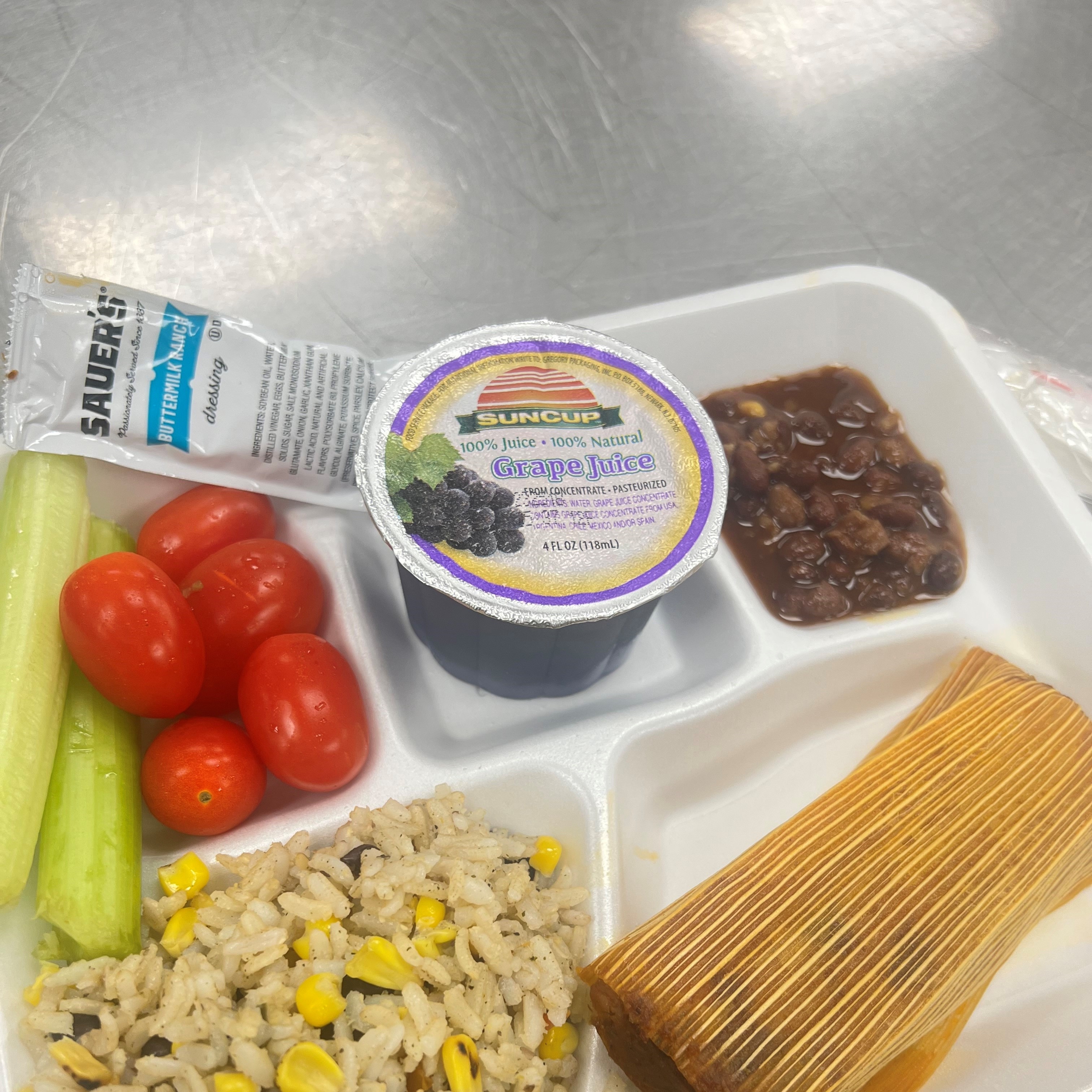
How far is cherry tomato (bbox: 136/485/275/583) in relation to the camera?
156 cm

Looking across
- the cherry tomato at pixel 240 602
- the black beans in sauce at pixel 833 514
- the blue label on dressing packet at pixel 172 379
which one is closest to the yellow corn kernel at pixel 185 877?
the cherry tomato at pixel 240 602

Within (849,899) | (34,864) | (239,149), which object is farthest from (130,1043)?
(239,149)

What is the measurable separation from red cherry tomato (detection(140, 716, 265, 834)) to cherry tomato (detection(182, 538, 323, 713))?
0.11 meters

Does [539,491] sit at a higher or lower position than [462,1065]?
higher

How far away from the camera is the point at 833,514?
171 cm

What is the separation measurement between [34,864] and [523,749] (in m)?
0.72

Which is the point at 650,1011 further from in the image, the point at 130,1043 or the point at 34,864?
the point at 34,864

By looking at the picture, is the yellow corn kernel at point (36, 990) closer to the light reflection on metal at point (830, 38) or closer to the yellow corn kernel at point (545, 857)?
the yellow corn kernel at point (545, 857)

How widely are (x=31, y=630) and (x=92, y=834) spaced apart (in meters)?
0.30

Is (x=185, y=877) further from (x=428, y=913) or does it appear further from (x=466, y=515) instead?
(x=466, y=515)

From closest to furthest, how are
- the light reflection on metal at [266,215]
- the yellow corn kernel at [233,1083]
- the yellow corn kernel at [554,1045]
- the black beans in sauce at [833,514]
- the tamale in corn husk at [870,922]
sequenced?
the yellow corn kernel at [233,1083] → the tamale in corn husk at [870,922] → the yellow corn kernel at [554,1045] → the black beans in sauce at [833,514] → the light reflection on metal at [266,215]

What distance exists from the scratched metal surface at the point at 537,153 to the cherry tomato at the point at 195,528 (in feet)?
2.47

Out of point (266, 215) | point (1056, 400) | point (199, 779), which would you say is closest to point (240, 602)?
point (199, 779)

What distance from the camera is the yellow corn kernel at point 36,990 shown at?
114cm
